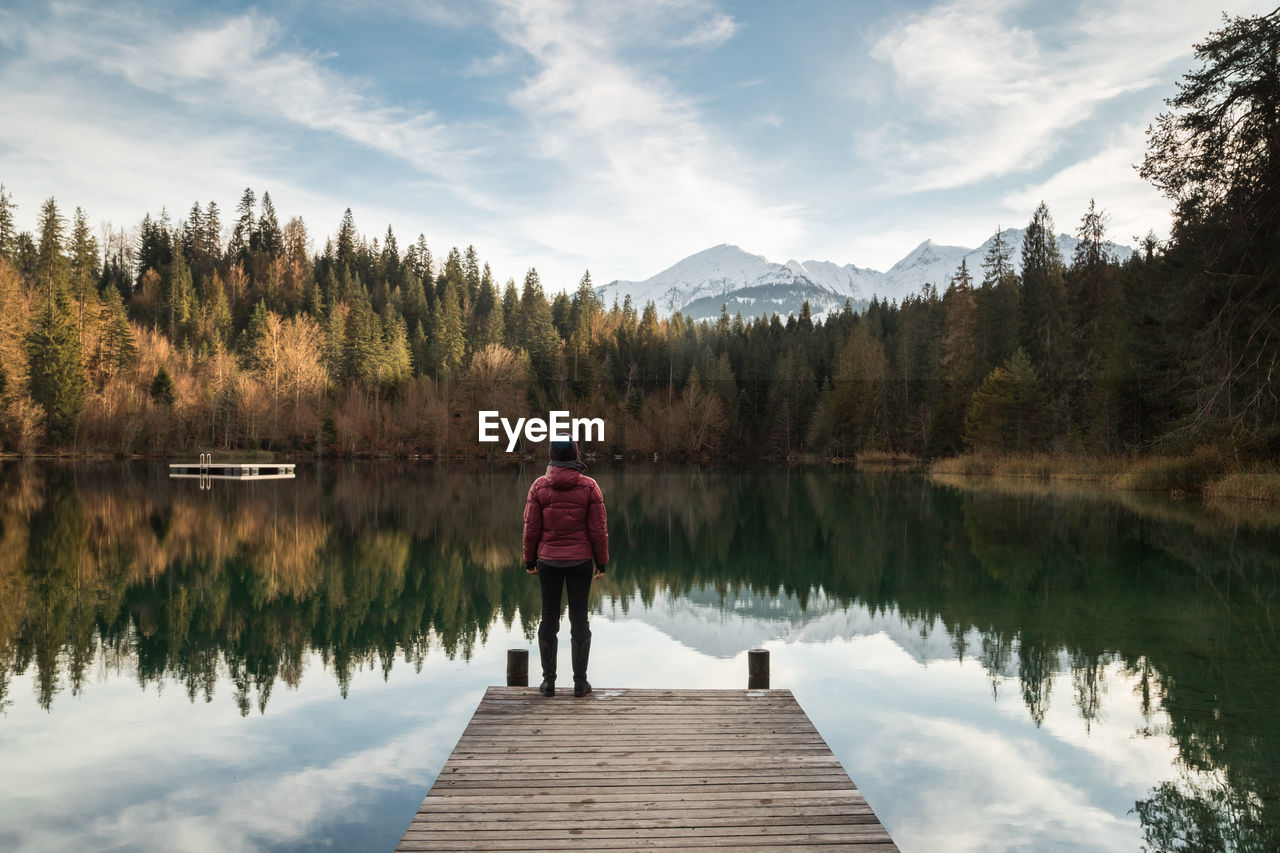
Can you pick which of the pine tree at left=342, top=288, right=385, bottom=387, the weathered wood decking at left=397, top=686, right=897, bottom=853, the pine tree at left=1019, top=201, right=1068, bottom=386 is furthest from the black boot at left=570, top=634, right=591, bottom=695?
the pine tree at left=342, top=288, right=385, bottom=387

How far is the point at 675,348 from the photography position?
103 m

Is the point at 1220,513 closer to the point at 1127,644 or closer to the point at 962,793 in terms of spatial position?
the point at 1127,644

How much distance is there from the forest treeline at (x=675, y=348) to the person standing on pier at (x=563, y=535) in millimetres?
23884

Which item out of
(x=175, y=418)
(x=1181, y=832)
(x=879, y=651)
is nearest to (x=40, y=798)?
(x=1181, y=832)

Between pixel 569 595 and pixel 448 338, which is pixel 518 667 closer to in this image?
pixel 569 595

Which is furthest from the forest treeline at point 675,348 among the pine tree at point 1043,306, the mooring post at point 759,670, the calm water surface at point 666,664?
the mooring post at point 759,670

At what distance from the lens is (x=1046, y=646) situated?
12.4 m

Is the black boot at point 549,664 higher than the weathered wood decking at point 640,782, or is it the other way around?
the black boot at point 549,664

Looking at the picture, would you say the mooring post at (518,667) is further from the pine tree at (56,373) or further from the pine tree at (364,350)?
the pine tree at (364,350)

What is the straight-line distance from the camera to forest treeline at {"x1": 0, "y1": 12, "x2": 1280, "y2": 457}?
25.8 meters

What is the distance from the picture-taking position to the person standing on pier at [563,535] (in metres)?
7.44

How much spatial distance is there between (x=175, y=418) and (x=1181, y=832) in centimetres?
8014

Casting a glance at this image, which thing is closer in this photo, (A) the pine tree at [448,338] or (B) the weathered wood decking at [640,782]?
(B) the weathered wood decking at [640,782]

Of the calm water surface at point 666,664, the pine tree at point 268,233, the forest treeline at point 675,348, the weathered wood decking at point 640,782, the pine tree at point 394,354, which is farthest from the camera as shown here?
the pine tree at point 268,233
